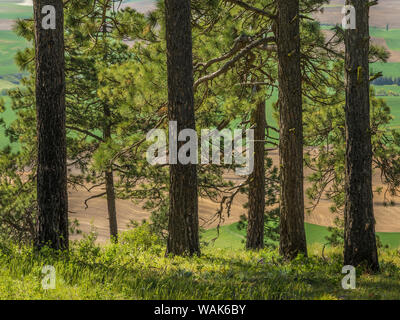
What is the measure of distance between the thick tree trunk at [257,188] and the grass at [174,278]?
17.2 feet

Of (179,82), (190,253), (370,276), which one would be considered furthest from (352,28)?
(190,253)

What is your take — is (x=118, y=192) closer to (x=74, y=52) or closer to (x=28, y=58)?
(x=74, y=52)

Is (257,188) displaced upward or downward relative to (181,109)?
downward

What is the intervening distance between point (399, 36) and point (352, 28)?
95365mm

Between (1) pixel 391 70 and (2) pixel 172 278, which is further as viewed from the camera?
(1) pixel 391 70

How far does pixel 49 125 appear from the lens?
24.5 feet

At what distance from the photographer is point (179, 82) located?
27.8ft

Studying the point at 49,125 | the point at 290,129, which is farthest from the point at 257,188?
the point at 49,125

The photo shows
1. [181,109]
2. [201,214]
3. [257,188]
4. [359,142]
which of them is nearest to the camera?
[359,142]

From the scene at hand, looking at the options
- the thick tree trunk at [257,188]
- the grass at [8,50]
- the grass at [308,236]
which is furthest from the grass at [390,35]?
the thick tree trunk at [257,188]

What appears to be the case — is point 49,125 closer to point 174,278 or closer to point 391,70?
point 174,278

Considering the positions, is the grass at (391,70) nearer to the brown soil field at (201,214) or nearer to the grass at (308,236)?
the brown soil field at (201,214)

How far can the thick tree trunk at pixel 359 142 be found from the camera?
7570 millimetres

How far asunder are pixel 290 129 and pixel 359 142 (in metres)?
1.77
